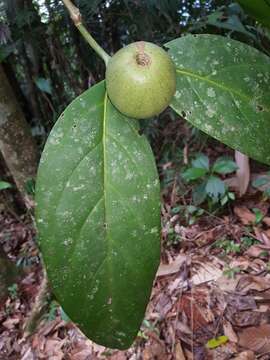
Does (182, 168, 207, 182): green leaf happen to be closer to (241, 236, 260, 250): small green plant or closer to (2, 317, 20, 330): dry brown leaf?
(241, 236, 260, 250): small green plant

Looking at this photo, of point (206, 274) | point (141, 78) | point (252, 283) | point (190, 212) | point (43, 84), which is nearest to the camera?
point (141, 78)

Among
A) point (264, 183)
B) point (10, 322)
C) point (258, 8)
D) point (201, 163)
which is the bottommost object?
point (10, 322)

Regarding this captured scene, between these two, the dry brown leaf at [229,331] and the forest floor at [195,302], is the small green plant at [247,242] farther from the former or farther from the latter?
the dry brown leaf at [229,331]

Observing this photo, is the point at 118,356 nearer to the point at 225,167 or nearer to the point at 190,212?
the point at 190,212

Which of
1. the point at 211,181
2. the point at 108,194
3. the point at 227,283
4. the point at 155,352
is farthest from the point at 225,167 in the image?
the point at 108,194

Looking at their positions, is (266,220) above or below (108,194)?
below

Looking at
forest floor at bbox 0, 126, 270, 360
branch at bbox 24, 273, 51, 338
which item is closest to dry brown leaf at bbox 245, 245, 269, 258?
forest floor at bbox 0, 126, 270, 360

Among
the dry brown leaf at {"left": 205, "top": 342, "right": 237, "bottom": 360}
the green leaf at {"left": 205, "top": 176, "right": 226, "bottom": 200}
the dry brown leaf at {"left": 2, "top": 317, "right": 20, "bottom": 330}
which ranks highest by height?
the green leaf at {"left": 205, "top": 176, "right": 226, "bottom": 200}
